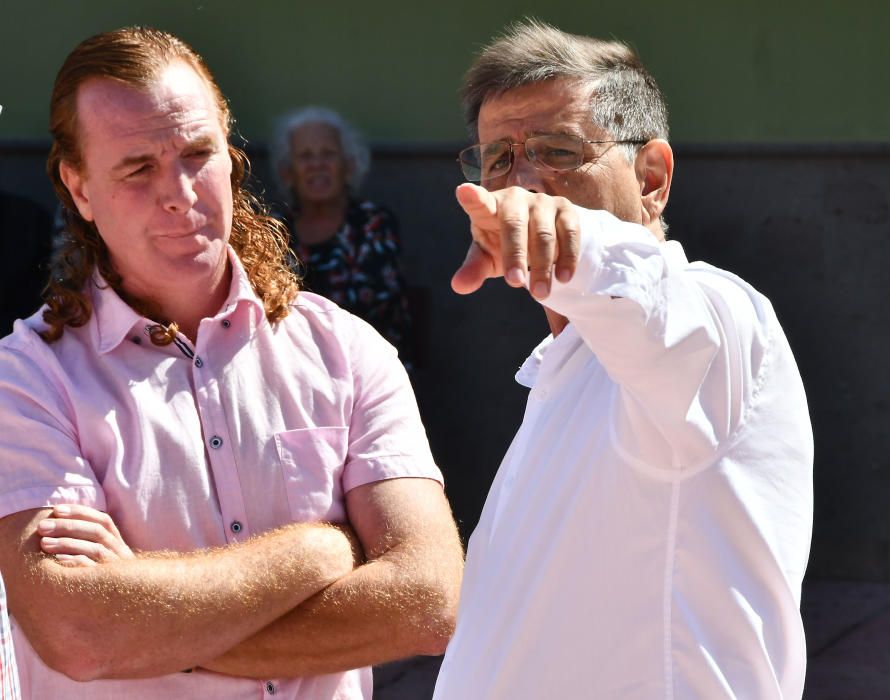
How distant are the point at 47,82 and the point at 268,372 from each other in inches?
155

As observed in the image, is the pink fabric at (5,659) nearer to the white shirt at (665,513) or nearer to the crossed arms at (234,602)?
the crossed arms at (234,602)

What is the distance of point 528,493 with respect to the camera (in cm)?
193

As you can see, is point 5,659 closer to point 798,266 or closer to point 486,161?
point 486,161

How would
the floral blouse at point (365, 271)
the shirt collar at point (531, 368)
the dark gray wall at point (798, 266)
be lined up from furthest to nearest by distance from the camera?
the dark gray wall at point (798, 266)
the floral blouse at point (365, 271)
the shirt collar at point (531, 368)

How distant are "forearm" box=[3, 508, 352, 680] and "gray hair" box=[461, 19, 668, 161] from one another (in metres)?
0.92

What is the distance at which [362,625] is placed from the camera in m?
2.10

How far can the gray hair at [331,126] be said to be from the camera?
17.7 ft

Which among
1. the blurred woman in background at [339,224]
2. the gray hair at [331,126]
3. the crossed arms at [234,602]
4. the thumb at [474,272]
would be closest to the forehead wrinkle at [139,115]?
the crossed arms at [234,602]

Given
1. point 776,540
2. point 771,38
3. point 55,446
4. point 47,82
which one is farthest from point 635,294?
point 47,82

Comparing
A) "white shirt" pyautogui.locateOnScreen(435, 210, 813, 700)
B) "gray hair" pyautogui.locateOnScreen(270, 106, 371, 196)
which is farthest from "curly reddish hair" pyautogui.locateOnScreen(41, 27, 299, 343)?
"gray hair" pyautogui.locateOnScreen(270, 106, 371, 196)

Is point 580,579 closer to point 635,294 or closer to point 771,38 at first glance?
point 635,294

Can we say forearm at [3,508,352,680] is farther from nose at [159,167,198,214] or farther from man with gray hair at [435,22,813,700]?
nose at [159,167,198,214]

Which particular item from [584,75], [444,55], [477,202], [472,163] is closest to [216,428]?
[472,163]

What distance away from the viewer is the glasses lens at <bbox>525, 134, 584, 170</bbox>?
2.16 meters
